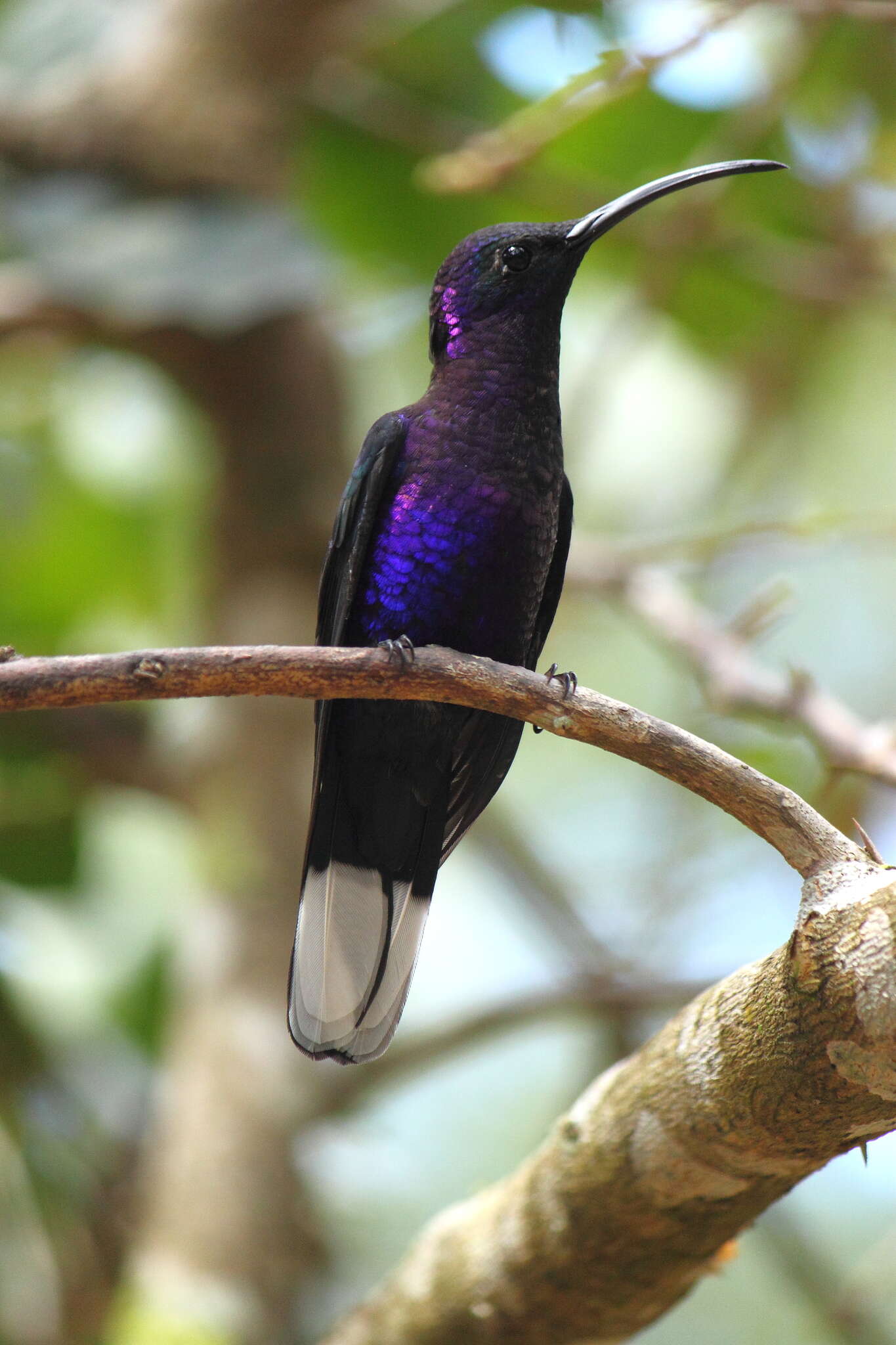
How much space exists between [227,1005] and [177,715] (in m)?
1.57

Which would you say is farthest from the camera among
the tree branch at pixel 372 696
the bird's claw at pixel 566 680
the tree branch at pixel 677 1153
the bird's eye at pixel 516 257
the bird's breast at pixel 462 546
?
the bird's eye at pixel 516 257

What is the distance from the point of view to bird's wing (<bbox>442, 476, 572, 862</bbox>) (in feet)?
9.65

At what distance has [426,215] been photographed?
567 cm

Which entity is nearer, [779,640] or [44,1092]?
[44,1092]

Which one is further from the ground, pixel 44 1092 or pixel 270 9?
pixel 270 9

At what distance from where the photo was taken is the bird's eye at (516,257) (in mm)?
3002

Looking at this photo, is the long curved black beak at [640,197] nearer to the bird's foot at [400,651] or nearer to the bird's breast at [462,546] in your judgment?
the bird's breast at [462,546]

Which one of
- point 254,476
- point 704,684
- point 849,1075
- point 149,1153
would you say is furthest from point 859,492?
point 849,1075

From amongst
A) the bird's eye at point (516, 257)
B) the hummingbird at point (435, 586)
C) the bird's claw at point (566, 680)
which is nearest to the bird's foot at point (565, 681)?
the bird's claw at point (566, 680)

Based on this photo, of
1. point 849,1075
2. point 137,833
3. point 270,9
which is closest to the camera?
point 849,1075

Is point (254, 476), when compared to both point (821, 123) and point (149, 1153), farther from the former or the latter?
point (821, 123)

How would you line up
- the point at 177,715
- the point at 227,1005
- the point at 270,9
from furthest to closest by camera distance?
the point at 177,715 < the point at 270,9 < the point at 227,1005

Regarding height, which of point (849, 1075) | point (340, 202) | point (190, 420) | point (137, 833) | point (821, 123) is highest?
point (340, 202)

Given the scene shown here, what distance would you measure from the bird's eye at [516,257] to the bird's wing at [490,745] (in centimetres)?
48
